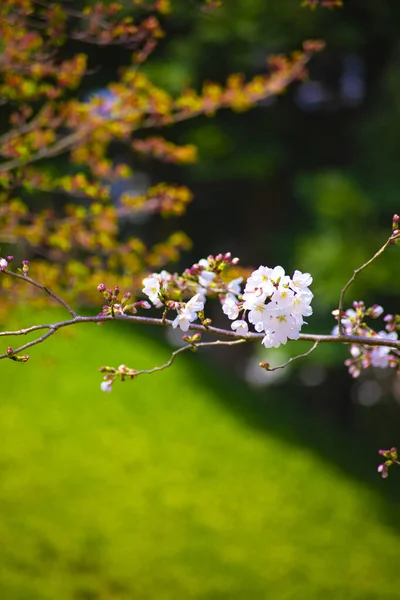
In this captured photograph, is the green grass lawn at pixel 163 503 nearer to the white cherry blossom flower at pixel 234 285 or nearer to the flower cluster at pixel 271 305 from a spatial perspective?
the white cherry blossom flower at pixel 234 285

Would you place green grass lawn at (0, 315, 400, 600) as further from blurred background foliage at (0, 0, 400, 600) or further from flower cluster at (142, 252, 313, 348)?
flower cluster at (142, 252, 313, 348)

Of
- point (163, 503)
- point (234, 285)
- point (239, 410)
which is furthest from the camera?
point (239, 410)

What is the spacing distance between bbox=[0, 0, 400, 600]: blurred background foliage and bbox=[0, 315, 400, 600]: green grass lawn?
0.6 inches

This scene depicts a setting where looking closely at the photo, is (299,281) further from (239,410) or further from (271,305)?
(239,410)

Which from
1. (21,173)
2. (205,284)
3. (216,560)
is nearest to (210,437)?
(216,560)

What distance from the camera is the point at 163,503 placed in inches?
168

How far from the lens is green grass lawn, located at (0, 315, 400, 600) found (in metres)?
3.52

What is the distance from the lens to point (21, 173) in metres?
2.70

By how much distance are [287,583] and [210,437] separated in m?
1.69

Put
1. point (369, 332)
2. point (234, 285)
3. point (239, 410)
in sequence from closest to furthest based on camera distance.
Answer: point (234, 285), point (369, 332), point (239, 410)

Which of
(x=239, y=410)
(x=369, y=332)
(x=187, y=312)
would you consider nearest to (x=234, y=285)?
(x=187, y=312)

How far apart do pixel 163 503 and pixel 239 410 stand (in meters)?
1.87

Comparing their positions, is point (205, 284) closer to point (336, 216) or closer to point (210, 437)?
point (210, 437)

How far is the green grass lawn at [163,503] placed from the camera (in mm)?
3521
